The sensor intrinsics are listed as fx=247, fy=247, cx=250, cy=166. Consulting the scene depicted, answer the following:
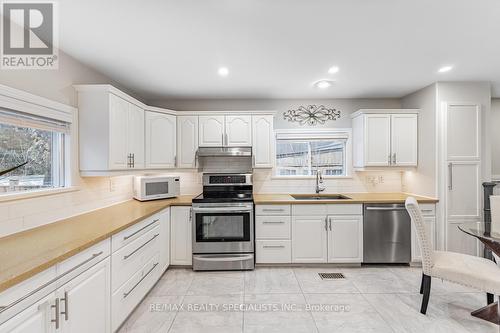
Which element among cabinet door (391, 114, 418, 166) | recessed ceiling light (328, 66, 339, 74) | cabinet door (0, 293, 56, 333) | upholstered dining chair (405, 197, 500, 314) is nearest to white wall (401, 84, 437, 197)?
cabinet door (391, 114, 418, 166)

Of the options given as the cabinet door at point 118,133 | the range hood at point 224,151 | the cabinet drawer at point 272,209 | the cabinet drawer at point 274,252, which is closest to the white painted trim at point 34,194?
the cabinet door at point 118,133

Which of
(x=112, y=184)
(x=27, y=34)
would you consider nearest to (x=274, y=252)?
(x=112, y=184)

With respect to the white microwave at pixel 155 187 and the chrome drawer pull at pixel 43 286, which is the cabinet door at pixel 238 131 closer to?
the white microwave at pixel 155 187

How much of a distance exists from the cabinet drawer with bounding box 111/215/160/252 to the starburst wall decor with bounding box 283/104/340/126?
8.27 ft

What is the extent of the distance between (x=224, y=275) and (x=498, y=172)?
14.6 ft

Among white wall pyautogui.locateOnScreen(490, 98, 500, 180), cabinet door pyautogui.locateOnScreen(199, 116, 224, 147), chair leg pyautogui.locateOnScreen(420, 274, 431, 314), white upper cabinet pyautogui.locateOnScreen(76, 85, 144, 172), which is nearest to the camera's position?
chair leg pyautogui.locateOnScreen(420, 274, 431, 314)

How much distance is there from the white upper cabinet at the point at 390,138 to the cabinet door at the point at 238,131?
5.56ft

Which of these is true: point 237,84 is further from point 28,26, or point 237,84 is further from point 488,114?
point 488,114

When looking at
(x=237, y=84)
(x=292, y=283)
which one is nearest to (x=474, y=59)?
(x=237, y=84)

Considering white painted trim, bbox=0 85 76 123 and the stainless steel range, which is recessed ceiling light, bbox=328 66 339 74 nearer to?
the stainless steel range

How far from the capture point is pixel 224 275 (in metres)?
3.12

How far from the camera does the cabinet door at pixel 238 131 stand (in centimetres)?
367

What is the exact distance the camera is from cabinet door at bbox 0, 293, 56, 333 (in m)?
1.10

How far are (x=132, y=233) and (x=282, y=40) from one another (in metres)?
2.16
